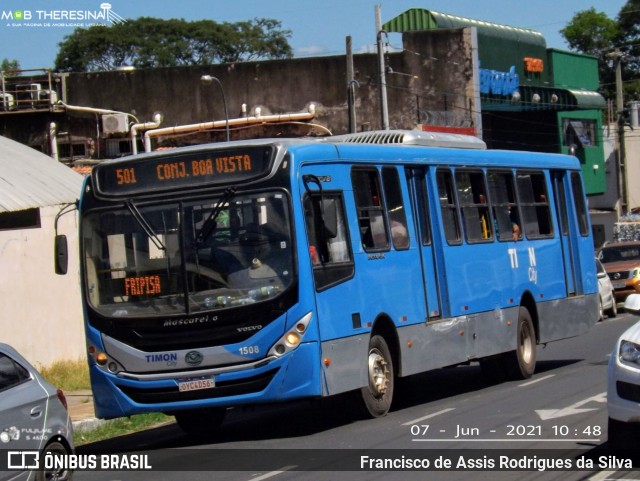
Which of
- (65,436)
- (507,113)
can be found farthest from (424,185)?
(507,113)

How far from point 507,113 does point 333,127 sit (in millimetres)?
12191

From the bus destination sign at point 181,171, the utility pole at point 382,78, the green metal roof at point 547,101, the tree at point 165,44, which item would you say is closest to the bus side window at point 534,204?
the bus destination sign at point 181,171

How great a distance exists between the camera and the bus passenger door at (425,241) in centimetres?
1460

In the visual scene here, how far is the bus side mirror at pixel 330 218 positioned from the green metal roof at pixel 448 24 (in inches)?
1468

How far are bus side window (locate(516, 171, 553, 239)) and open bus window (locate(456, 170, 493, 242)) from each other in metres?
1.36

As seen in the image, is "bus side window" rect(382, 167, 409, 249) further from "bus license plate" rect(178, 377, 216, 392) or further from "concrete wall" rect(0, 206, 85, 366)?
"concrete wall" rect(0, 206, 85, 366)

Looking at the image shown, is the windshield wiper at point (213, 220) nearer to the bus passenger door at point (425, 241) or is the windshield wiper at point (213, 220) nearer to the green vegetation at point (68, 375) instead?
the bus passenger door at point (425, 241)

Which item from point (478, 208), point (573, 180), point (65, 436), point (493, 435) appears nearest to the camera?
point (65, 436)

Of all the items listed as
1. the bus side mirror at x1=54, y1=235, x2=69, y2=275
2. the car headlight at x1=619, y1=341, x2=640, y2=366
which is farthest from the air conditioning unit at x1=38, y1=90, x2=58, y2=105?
the car headlight at x1=619, y1=341, x2=640, y2=366

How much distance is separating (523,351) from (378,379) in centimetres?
474

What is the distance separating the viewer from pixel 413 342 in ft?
46.0

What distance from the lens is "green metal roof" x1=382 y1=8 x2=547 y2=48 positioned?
49.8m

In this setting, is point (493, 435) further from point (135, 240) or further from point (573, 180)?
point (573, 180)

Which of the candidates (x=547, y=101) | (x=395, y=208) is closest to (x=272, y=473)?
(x=395, y=208)
